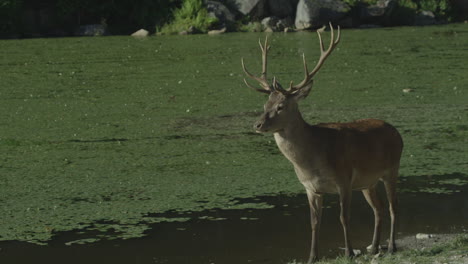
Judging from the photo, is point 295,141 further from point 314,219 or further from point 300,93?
point 314,219

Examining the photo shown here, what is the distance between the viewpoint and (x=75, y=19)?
2802 centimetres

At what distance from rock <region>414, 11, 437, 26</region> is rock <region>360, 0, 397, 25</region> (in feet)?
3.15

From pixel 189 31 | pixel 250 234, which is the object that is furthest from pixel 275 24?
pixel 250 234

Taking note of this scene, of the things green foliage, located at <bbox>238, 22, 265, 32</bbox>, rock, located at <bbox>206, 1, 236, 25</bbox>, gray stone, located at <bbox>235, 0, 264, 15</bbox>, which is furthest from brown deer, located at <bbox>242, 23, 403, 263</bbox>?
gray stone, located at <bbox>235, 0, 264, 15</bbox>

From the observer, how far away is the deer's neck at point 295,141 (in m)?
6.52

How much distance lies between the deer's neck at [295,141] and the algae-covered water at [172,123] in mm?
1736

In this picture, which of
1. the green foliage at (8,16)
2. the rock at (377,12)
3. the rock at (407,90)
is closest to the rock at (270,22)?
the rock at (377,12)

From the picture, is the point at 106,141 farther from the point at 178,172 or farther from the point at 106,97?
the point at 106,97

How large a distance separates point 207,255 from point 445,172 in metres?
3.28

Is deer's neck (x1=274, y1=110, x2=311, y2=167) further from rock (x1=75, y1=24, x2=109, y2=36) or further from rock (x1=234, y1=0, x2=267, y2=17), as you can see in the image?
rock (x1=234, y1=0, x2=267, y2=17)

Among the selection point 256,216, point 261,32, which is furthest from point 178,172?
point 261,32

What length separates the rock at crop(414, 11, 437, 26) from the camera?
2889cm

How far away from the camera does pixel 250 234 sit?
758 cm

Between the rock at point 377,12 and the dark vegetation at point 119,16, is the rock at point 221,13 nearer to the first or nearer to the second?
the dark vegetation at point 119,16
